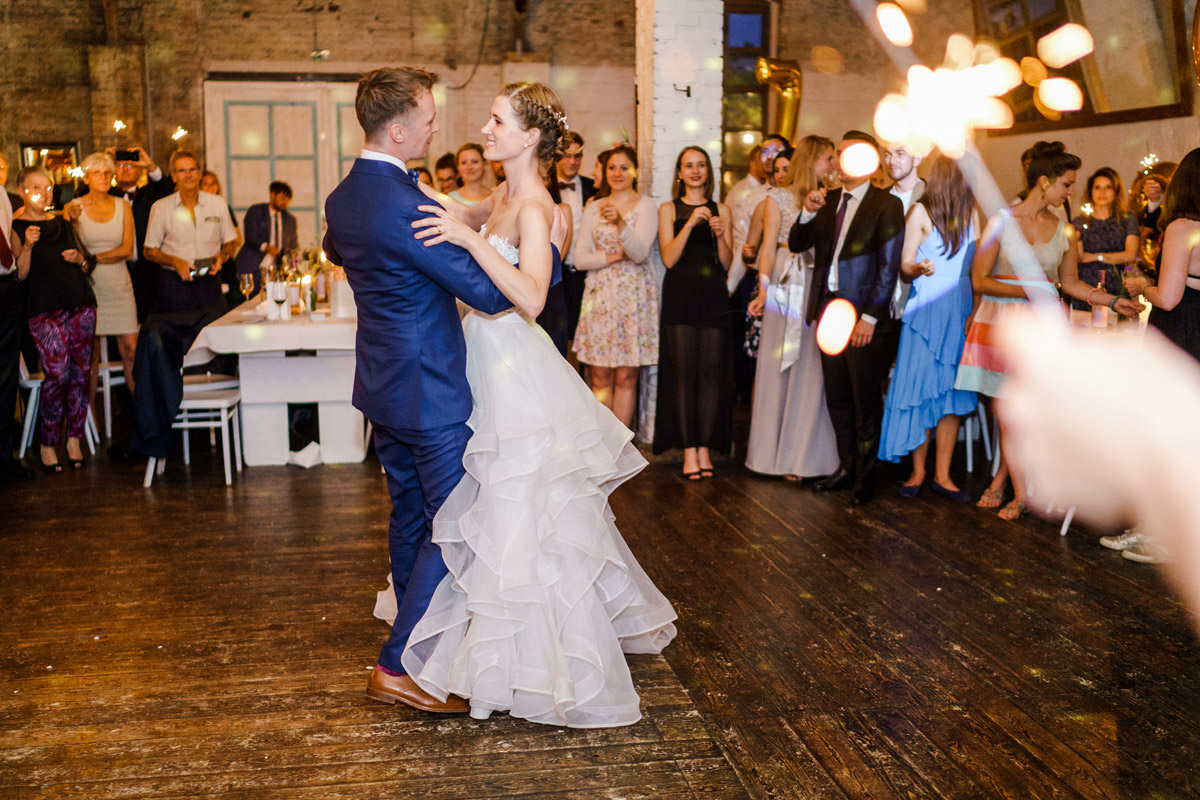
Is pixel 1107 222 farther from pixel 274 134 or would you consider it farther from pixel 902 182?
pixel 274 134

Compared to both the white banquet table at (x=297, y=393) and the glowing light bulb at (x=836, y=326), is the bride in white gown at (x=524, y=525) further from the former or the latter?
the white banquet table at (x=297, y=393)

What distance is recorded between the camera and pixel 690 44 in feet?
18.6

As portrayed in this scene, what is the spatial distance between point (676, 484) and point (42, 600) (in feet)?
8.88

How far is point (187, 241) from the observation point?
Answer: 637 centimetres

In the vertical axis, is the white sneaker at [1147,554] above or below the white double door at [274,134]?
below

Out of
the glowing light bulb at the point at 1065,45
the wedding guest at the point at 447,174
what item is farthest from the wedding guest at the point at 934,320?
the wedding guest at the point at 447,174

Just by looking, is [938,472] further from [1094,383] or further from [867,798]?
[867,798]

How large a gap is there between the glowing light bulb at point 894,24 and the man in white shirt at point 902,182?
608 cm

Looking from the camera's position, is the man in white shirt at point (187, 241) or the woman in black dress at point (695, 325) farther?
the man in white shirt at point (187, 241)

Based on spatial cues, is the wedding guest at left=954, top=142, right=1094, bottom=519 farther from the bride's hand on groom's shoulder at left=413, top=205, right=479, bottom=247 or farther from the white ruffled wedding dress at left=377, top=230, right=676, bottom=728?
the bride's hand on groom's shoulder at left=413, top=205, right=479, bottom=247

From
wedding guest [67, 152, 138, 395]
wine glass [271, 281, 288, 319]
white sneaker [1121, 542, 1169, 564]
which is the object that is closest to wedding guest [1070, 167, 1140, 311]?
white sneaker [1121, 542, 1169, 564]

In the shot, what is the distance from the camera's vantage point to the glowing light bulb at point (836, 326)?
466 centimetres

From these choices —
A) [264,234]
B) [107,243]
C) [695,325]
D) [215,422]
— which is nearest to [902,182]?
[695,325]

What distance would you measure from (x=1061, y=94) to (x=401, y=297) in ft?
22.2
